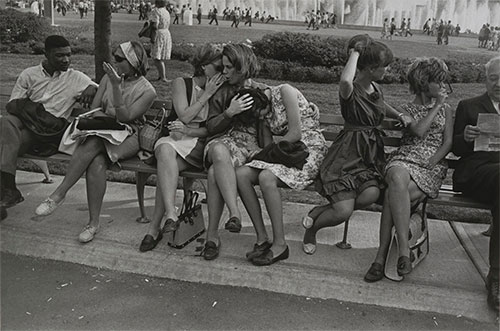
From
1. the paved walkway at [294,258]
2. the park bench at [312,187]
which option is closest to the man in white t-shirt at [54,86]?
the park bench at [312,187]

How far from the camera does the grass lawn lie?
5421 mm

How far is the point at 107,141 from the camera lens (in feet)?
13.8

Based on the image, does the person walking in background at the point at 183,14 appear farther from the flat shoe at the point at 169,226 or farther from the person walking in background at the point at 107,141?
the flat shoe at the point at 169,226

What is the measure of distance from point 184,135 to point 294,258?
1.13 m

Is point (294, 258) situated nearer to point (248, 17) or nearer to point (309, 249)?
point (309, 249)

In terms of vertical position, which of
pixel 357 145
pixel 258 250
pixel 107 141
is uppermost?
pixel 357 145

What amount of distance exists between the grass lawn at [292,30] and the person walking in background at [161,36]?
11 centimetres

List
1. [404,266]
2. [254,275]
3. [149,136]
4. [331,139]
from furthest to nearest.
A: [331,139] → [149,136] → [254,275] → [404,266]

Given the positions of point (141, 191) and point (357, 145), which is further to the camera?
point (141, 191)

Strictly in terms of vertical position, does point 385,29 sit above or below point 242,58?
above

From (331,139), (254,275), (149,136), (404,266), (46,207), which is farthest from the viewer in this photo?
(331,139)

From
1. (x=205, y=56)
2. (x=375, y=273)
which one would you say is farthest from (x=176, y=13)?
(x=375, y=273)

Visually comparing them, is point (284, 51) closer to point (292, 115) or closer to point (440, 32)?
point (440, 32)

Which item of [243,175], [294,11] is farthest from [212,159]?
[294,11]
